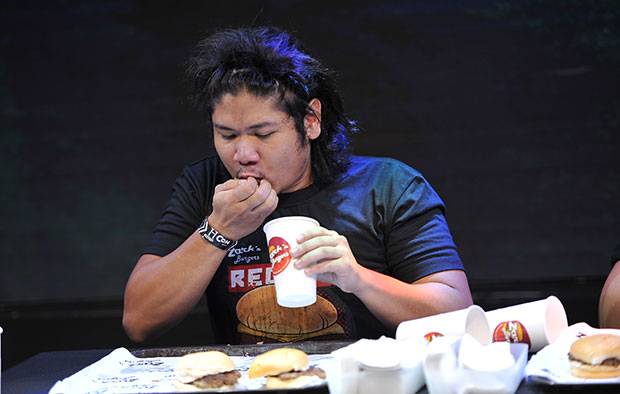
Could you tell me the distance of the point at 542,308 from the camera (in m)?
1.68

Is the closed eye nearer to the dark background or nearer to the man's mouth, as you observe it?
the man's mouth

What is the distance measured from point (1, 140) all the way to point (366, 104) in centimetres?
173

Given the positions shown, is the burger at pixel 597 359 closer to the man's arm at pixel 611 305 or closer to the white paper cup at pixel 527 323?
the white paper cup at pixel 527 323

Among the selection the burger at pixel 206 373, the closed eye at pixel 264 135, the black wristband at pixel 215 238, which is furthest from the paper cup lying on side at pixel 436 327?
the closed eye at pixel 264 135

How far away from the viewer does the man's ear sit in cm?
247

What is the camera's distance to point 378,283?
212cm

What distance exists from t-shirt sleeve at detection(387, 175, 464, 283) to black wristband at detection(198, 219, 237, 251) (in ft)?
1.52

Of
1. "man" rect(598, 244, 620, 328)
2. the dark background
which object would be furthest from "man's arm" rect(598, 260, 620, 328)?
the dark background

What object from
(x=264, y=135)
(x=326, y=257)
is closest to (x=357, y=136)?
(x=264, y=135)

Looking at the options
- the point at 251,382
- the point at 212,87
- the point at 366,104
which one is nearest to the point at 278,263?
the point at 251,382

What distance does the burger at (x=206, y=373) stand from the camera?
1594 millimetres

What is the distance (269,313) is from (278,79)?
0.62m

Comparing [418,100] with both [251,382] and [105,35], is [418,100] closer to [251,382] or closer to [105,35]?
[105,35]

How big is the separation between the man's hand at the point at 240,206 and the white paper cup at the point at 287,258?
0.35 meters
